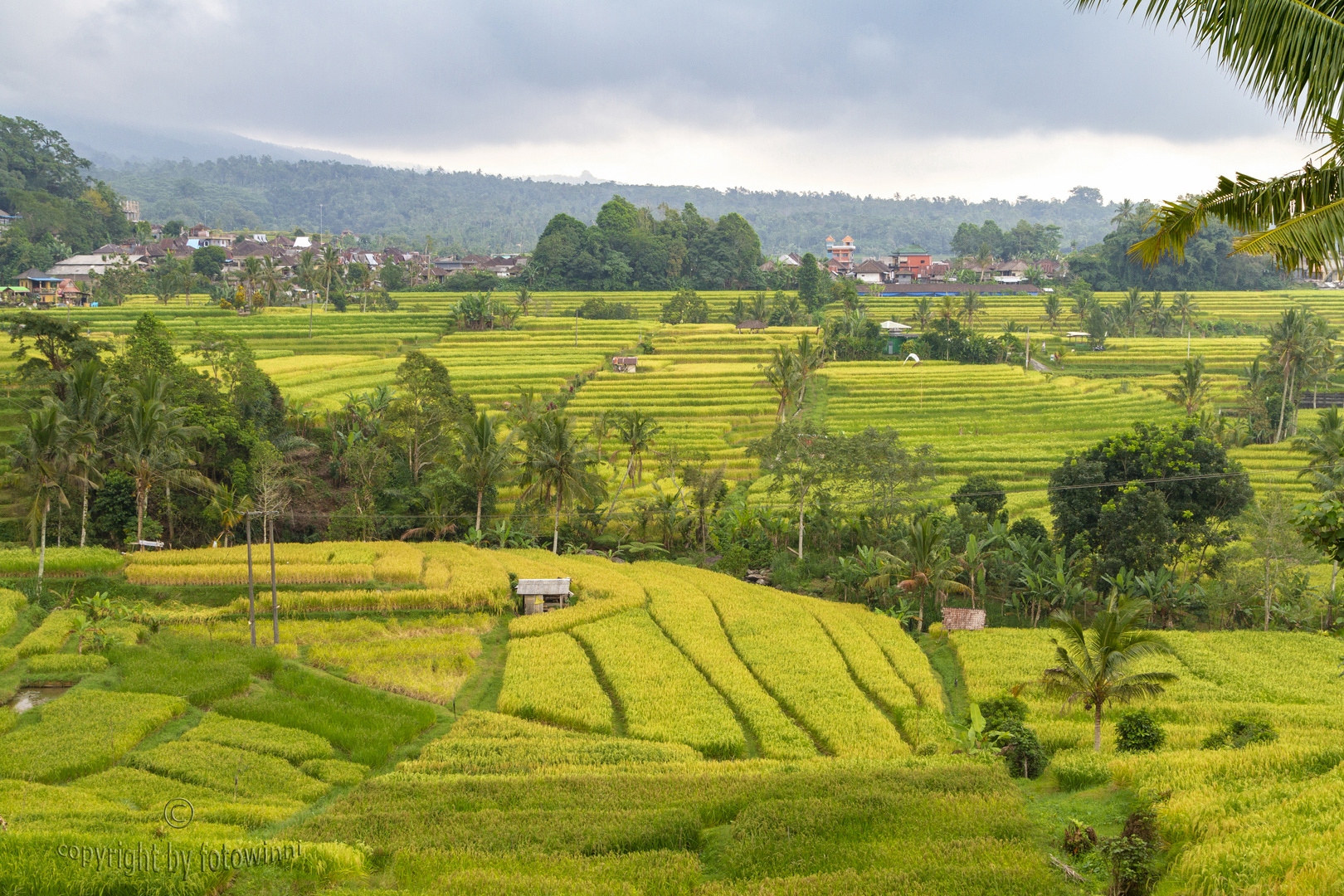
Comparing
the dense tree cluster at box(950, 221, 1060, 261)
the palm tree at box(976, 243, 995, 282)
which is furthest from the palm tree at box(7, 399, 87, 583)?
the dense tree cluster at box(950, 221, 1060, 261)

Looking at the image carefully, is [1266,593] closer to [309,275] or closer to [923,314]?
[923,314]

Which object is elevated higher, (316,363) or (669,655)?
(316,363)

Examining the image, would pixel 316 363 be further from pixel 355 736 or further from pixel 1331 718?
pixel 1331 718

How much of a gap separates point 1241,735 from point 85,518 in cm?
2851

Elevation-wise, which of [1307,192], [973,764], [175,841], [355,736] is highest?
[1307,192]

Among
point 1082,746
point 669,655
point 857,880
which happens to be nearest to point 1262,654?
point 1082,746

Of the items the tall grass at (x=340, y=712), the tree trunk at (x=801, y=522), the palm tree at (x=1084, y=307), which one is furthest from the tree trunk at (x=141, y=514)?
the palm tree at (x=1084, y=307)

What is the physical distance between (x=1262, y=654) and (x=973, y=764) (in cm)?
1138

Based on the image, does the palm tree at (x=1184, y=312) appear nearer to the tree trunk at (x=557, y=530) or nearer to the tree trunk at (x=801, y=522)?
the tree trunk at (x=801, y=522)

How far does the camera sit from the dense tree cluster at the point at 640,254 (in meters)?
73.8

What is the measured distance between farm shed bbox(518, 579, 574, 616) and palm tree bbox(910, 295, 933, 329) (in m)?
39.9

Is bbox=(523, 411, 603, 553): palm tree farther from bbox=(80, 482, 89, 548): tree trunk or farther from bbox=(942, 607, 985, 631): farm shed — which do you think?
bbox=(80, 482, 89, 548): tree trunk

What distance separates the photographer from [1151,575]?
24188mm

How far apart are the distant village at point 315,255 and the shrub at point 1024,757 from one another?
5814cm
